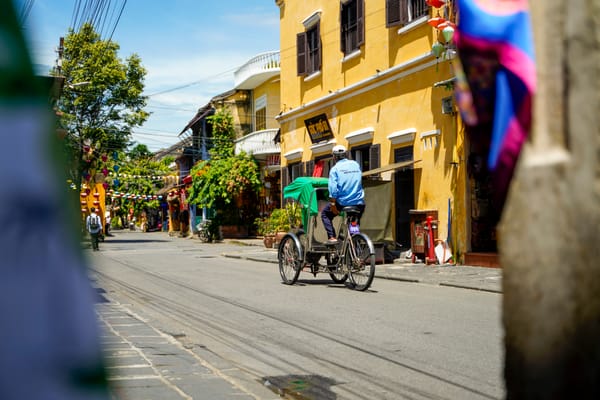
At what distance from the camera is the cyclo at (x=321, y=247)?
414 inches

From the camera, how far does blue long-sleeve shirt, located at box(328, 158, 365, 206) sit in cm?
1051

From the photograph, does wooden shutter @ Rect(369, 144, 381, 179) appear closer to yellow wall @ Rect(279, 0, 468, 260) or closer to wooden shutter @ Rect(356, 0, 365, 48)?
yellow wall @ Rect(279, 0, 468, 260)

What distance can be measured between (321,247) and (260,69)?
24709mm

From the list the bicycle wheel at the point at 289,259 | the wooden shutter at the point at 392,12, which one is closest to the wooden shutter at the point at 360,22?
the wooden shutter at the point at 392,12

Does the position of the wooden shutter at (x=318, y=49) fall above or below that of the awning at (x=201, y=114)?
below

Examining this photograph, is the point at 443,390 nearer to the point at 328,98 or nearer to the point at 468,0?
the point at 468,0

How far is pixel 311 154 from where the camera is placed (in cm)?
2431

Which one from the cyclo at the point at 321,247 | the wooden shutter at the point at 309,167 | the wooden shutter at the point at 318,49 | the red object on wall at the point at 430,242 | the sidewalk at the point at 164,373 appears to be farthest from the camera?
the wooden shutter at the point at 309,167

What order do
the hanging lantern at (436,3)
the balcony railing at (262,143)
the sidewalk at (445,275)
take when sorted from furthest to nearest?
the balcony railing at (262,143), the hanging lantern at (436,3), the sidewalk at (445,275)

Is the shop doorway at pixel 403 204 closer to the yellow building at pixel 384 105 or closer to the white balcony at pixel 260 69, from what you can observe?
the yellow building at pixel 384 105

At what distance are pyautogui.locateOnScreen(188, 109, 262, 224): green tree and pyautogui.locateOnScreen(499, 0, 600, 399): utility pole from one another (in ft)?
109

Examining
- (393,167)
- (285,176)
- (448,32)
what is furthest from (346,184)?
(285,176)

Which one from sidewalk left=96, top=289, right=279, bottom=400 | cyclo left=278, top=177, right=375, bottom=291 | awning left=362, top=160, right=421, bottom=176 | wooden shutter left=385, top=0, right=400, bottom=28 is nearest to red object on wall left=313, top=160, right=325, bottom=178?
awning left=362, top=160, right=421, bottom=176

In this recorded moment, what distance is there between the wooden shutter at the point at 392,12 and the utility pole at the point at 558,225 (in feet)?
55.6
